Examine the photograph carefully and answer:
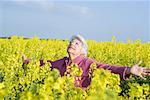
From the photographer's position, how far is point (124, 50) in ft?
43.9

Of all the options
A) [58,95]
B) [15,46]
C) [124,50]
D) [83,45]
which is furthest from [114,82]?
[124,50]

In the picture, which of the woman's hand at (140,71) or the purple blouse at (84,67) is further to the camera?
the purple blouse at (84,67)

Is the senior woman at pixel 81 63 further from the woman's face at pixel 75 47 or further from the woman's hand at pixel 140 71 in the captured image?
the woman's hand at pixel 140 71

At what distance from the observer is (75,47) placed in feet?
20.2

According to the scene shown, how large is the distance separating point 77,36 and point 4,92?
3.26 meters

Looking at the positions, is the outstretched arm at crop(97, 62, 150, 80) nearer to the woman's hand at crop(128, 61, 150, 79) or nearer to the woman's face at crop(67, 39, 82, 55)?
the woman's hand at crop(128, 61, 150, 79)

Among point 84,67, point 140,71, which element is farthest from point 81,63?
point 140,71

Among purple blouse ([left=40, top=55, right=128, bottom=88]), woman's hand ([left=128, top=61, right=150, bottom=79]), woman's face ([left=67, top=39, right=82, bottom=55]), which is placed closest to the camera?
woman's hand ([left=128, top=61, right=150, bottom=79])

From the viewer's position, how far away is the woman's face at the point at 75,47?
6.10 meters

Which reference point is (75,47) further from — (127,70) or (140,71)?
(140,71)

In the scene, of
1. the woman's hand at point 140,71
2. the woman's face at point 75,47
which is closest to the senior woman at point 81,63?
the woman's face at point 75,47

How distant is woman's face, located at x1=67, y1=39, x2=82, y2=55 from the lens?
6.10m

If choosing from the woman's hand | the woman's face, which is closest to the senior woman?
the woman's face

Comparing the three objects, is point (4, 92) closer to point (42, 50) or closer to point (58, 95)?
point (58, 95)
